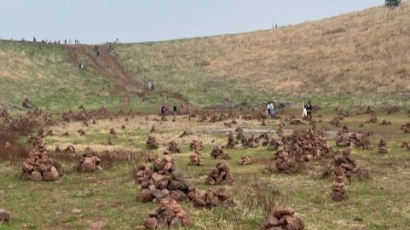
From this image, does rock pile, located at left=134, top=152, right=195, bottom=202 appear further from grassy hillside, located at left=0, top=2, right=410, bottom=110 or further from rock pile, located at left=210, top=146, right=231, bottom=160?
grassy hillside, located at left=0, top=2, right=410, bottom=110

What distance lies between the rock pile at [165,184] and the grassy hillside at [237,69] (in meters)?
61.0

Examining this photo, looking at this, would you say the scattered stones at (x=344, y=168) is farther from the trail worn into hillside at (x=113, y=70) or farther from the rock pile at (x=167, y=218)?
the trail worn into hillside at (x=113, y=70)

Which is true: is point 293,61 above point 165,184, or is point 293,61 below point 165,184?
above

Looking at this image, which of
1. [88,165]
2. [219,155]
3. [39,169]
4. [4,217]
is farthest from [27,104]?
[4,217]

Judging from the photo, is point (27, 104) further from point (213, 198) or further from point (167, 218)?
point (167, 218)

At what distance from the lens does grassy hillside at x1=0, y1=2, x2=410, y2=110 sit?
9481cm

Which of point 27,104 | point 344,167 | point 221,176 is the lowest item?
point 221,176

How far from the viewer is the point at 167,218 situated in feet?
63.6

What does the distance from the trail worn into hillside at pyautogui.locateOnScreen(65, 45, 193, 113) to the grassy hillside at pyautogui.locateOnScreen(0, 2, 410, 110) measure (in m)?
0.21

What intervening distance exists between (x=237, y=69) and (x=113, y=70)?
26.0 metres

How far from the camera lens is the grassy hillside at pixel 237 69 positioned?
94.8 meters

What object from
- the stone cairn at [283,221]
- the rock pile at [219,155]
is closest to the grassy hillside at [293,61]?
the rock pile at [219,155]

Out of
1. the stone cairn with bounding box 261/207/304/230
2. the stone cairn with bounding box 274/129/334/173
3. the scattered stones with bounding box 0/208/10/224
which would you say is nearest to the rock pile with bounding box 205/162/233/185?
the stone cairn with bounding box 274/129/334/173

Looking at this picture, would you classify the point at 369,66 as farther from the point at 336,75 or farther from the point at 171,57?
Answer: the point at 171,57
